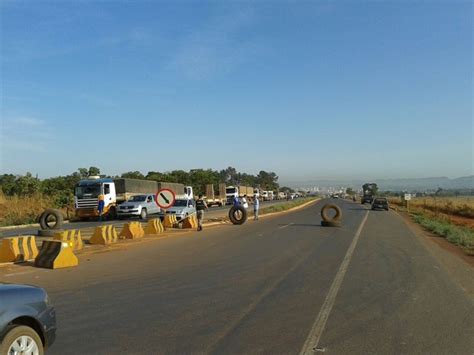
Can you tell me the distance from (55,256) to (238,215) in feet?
68.2

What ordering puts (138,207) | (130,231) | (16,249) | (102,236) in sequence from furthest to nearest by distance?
(138,207)
(130,231)
(102,236)
(16,249)

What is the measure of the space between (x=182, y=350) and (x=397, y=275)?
7502 millimetres

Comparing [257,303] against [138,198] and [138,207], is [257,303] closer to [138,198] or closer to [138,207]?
[138,207]

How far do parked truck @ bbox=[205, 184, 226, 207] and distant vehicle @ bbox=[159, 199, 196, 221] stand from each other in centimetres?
3539

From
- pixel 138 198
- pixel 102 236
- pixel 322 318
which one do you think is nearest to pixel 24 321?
pixel 322 318

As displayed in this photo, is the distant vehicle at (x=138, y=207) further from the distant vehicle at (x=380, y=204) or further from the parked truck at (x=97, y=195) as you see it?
the distant vehicle at (x=380, y=204)

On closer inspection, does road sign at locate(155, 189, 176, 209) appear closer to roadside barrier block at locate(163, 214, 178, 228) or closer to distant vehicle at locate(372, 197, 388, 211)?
roadside barrier block at locate(163, 214, 178, 228)

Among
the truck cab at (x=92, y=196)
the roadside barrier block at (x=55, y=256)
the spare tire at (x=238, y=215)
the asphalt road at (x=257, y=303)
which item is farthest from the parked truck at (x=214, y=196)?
the roadside barrier block at (x=55, y=256)

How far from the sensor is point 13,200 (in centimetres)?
4553

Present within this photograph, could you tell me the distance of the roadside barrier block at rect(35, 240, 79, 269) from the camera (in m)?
13.8

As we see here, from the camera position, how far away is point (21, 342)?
5.43 m

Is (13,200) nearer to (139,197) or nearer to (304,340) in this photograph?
(139,197)

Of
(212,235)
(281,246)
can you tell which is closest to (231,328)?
(281,246)

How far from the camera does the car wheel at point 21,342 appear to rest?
17.2 feet
